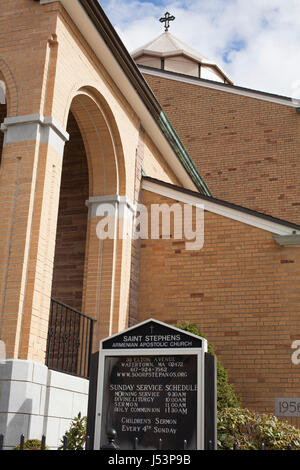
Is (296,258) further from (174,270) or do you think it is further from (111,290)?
(111,290)

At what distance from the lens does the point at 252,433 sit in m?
7.52

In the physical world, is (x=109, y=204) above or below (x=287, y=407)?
above

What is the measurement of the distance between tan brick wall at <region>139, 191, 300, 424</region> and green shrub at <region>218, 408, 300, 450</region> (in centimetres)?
231

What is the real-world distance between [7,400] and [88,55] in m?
5.72

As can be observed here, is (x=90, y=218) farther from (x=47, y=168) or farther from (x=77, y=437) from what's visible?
(x=77, y=437)

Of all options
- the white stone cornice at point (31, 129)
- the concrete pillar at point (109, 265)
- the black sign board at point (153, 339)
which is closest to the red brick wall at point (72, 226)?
the concrete pillar at point (109, 265)

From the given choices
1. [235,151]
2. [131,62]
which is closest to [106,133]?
[131,62]

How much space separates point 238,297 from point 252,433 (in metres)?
3.43

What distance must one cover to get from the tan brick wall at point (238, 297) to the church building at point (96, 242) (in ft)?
0.07

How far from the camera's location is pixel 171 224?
37.6ft

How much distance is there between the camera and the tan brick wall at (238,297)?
10.0 meters

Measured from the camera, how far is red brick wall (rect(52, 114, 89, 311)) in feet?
37.7

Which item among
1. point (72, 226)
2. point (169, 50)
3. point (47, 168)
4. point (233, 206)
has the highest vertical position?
point (169, 50)

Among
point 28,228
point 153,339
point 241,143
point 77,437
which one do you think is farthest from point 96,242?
point 241,143
